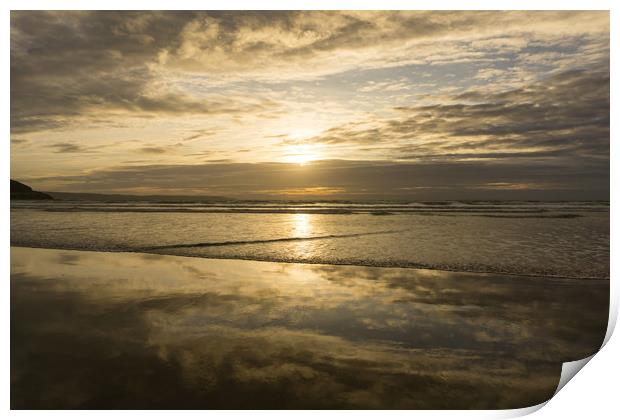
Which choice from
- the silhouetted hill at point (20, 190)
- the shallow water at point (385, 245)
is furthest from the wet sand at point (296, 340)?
the silhouetted hill at point (20, 190)

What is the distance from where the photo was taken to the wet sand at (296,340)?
2.47m

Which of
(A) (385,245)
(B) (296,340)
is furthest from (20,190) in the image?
(B) (296,340)

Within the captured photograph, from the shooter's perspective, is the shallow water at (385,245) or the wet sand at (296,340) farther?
the shallow water at (385,245)

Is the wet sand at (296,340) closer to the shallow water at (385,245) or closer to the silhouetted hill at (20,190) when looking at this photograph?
the shallow water at (385,245)

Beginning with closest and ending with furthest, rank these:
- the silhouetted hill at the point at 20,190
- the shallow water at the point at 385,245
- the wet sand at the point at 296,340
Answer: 1. the wet sand at the point at 296,340
2. the silhouetted hill at the point at 20,190
3. the shallow water at the point at 385,245

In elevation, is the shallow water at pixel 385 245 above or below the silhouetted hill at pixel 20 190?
below

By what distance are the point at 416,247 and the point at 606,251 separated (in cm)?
283

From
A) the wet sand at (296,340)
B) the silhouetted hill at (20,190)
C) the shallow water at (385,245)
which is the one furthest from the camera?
the shallow water at (385,245)

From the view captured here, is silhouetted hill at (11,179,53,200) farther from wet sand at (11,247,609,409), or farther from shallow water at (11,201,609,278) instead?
wet sand at (11,247,609,409)

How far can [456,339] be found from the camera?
10.1 ft

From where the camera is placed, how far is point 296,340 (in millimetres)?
3020

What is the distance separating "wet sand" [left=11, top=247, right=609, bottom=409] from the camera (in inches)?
97.3

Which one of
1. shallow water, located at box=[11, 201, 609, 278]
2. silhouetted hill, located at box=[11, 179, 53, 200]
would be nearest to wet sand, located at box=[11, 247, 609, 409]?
shallow water, located at box=[11, 201, 609, 278]
